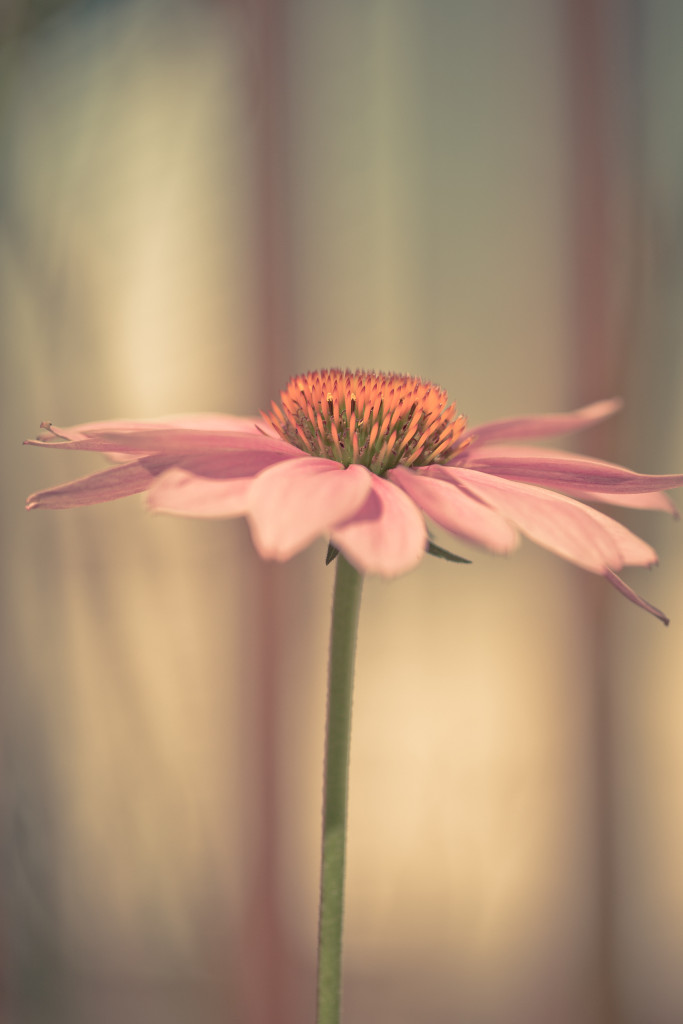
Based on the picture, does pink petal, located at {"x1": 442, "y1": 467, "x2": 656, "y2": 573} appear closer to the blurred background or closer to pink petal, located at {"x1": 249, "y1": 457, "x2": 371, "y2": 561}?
pink petal, located at {"x1": 249, "y1": 457, "x2": 371, "y2": 561}

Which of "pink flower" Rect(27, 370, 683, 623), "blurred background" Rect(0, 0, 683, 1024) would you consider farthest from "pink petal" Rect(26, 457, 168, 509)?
"blurred background" Rect(0, 0, 683, 1024)

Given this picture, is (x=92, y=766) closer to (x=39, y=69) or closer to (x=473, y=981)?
(x=473, y=981)

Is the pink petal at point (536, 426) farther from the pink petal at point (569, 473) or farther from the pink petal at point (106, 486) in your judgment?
the pink petal at point (106, 486)

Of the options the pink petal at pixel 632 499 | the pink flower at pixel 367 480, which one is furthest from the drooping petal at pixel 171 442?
the pink petal at pixel 632 499

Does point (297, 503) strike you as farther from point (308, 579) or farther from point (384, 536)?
point (308, 579)

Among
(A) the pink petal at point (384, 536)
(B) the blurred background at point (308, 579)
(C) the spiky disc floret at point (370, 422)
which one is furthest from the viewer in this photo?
(B) the blurred background at point (308, 579)

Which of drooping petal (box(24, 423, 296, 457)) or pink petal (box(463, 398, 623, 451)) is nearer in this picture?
drooping petal (box(24, 423, 296, 457))

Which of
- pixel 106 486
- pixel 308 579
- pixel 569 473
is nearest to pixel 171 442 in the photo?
pixel 106 486

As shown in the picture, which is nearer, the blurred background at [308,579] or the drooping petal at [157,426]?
the drooping petal at [157,426]
